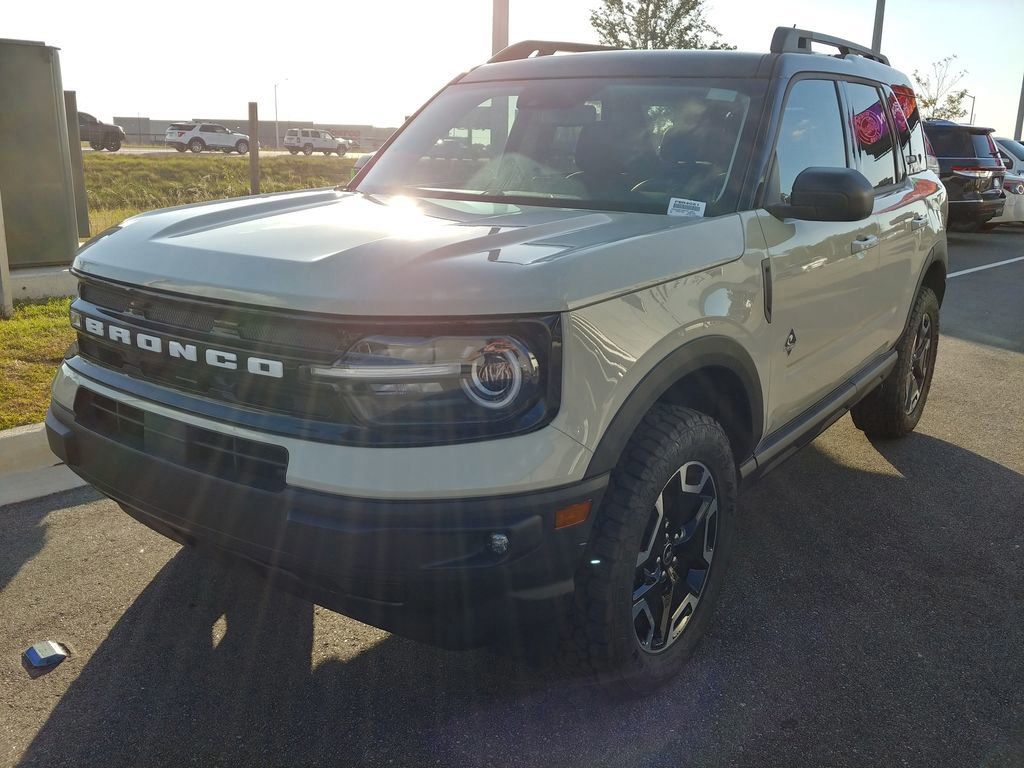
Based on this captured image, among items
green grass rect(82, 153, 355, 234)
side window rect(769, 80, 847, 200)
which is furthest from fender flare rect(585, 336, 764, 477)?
green grass rect(82, 153, 355, 234)

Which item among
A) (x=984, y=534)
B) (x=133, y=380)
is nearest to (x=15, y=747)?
(x=133, y=380)

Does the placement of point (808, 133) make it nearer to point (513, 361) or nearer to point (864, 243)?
point (864, 243)

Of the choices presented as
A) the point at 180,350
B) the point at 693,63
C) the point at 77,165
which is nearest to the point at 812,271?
the point at 693,63

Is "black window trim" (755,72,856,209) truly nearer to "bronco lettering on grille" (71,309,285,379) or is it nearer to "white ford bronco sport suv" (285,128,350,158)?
"bronco lettering on grille" (71,309,285,379)

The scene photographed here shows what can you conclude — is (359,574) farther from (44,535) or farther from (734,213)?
(44,535)

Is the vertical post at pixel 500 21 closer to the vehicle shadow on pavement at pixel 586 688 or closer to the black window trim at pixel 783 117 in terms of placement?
the black window trim at pixel 783 117

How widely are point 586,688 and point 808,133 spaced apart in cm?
223

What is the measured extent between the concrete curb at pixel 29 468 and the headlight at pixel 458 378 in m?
2.60

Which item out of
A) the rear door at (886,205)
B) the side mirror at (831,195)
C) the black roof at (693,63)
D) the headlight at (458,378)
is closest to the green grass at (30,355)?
the black roof at (693,63)

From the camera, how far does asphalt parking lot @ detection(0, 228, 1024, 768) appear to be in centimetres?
252

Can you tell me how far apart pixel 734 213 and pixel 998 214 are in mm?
15132

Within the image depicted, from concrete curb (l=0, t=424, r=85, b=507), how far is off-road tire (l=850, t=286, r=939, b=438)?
155 inches

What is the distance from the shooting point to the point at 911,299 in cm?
470

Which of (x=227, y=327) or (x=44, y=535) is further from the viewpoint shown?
(x=44, y=535)
